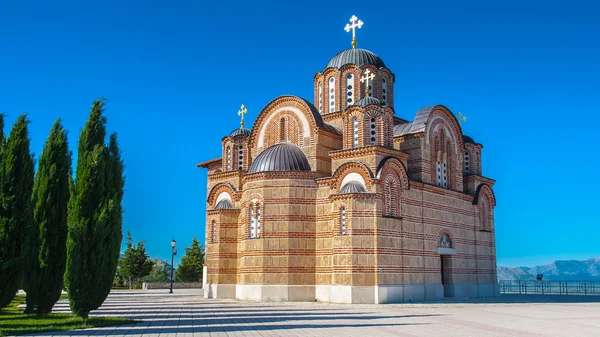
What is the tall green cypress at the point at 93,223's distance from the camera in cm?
1546

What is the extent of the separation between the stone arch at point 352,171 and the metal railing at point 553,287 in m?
17.5

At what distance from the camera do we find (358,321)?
651 inches

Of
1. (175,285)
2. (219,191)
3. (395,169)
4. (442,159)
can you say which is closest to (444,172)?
(442,159)

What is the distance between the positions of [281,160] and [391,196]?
502 cm

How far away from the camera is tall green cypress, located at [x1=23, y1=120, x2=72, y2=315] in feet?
54.5

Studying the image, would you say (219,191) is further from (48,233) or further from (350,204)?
(48,233)

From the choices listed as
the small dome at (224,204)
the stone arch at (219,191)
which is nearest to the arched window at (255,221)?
the small dome at (224,204)

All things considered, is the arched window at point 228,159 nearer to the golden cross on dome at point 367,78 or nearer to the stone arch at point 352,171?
the stone arch at point 352,171

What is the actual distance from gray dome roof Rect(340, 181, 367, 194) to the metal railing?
17544 mm

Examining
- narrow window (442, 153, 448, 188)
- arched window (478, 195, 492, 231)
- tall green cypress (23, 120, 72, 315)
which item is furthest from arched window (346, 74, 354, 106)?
tall green cypress (23, 120, 72, 315)

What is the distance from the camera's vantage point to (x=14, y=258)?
55.4 feet

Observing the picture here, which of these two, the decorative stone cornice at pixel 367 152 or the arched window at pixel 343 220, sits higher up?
the decorative stone cornice at pixel 367 152

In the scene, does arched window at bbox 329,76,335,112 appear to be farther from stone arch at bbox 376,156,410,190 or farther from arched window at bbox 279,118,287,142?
stone arch at bbox 376,156,410,190

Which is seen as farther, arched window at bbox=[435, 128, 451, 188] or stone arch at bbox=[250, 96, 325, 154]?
arched window at bbox=[435, 128, 451, 188]
